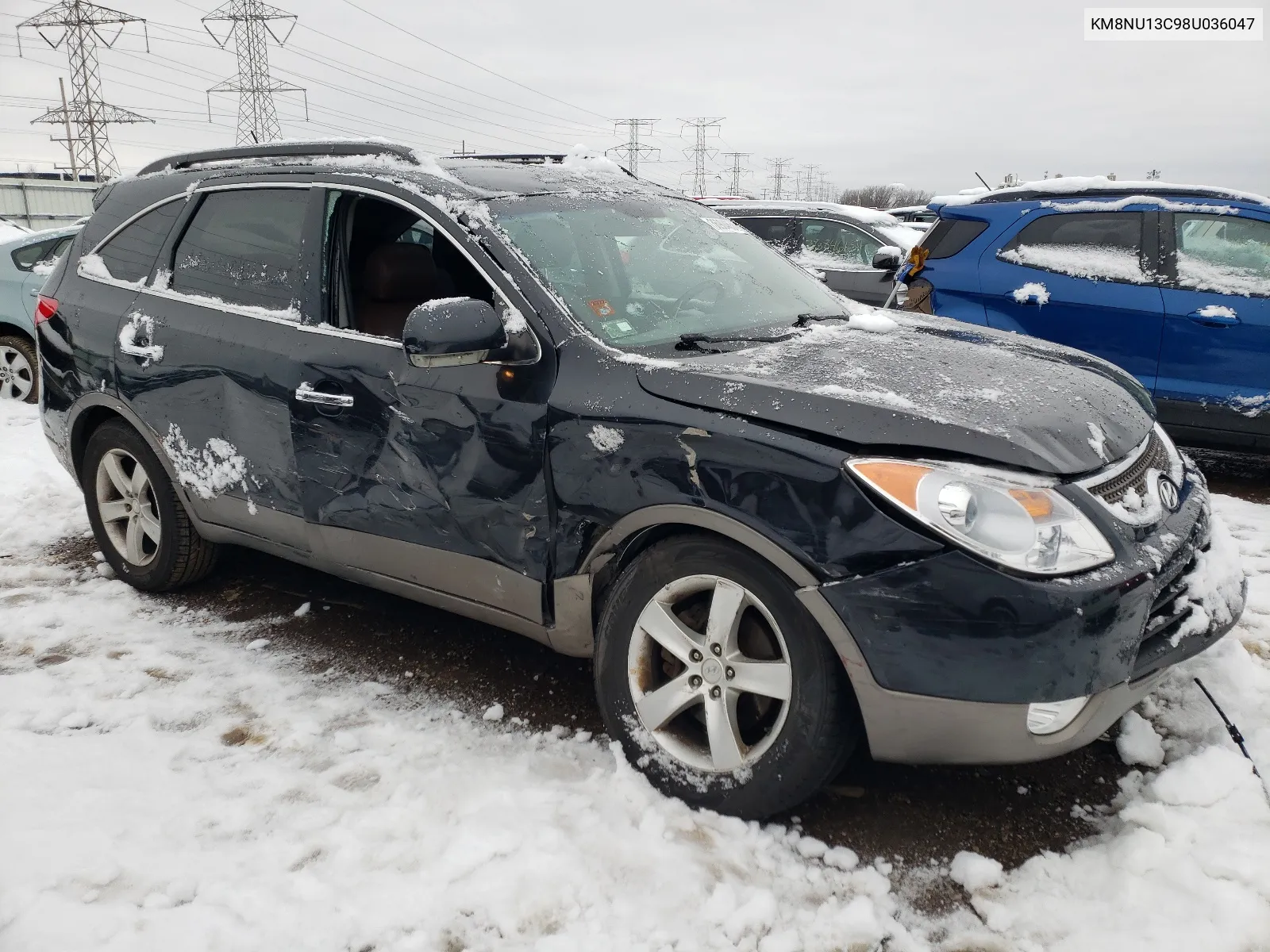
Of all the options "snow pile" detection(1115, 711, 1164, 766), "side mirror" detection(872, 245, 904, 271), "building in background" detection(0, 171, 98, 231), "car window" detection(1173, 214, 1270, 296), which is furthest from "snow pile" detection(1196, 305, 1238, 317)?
"building in background" detection(0, 171, 98, 231)

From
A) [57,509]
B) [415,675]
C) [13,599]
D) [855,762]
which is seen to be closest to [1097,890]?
[855,762]

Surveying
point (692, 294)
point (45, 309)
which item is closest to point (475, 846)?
point (692, 294)

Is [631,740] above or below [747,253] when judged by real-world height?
below

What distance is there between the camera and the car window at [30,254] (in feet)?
26.7

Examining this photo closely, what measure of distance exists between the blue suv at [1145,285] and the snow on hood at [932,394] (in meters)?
2.84

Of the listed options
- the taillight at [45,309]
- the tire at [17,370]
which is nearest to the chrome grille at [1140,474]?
the taillight at [45,309]

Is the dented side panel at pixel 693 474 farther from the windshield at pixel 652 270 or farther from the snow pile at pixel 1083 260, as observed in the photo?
the snow pile at pixel 1083 260

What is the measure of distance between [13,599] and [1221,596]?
4.57 metres

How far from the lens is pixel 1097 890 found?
2.24 meters

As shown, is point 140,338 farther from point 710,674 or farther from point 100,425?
point 710,674

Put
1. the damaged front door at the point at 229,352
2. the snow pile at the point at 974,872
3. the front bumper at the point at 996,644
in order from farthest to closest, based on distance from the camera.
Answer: the damaged front door at the point at 229,352, the snow pile at the point at 974,872, the front bumper at the point at 996,644

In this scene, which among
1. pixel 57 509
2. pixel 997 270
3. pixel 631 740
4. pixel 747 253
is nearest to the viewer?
pixel 631 740

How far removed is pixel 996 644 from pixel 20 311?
8.57m

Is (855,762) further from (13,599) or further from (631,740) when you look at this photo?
(13,599)
